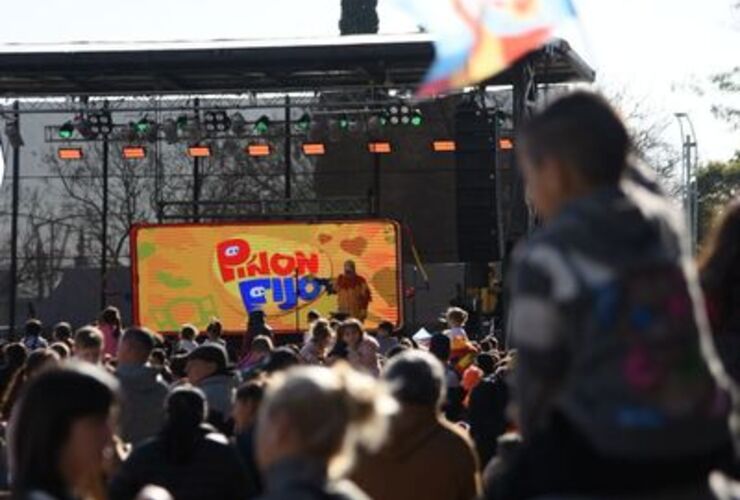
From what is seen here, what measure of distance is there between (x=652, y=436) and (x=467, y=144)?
95.1ft

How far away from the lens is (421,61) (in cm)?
3434

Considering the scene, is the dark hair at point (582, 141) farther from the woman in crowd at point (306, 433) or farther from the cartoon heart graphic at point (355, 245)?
the cartoon heart graphic at point (355, 245)

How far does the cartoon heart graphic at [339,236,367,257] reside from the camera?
113 ft

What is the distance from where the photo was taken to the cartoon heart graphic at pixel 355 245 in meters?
34.6

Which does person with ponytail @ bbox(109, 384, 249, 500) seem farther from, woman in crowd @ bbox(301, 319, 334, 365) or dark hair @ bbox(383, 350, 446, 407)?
woman in crowd @ bbox(301, 319, 334, 365)

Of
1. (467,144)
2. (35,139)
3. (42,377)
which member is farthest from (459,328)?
(35,139)

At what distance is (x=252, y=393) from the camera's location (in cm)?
1011

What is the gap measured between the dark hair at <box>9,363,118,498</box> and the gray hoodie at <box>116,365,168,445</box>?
622 centimetres

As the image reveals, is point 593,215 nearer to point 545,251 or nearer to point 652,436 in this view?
point 545,251

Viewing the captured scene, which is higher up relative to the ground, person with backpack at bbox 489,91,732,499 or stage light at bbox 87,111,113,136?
stage light at bbox 87,111,113,136

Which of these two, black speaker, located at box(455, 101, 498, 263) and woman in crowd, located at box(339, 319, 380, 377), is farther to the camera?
black speaker, located at box(455, 101, 498, 263)

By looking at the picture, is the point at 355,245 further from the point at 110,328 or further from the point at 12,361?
the point at 12,361

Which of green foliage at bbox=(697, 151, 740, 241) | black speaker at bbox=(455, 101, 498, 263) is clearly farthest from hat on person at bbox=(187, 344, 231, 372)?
green foliage at bbox=(697, 151, 740, 241)

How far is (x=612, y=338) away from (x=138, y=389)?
7.56 meters
